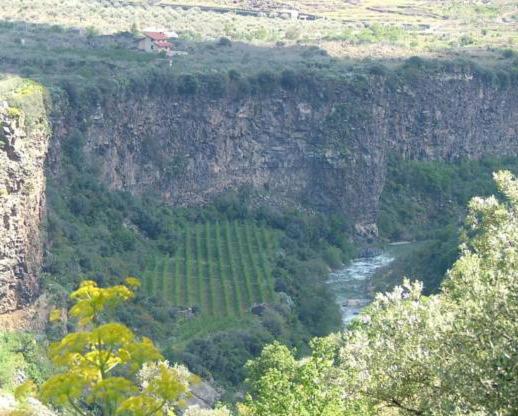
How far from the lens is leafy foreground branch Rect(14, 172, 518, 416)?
21188mm

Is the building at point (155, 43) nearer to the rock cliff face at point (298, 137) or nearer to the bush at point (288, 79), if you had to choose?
the bush at point (288, 79)

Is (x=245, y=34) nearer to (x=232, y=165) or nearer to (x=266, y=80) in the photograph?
(x=266, y=80)

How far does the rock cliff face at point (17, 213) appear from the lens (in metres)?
49.3

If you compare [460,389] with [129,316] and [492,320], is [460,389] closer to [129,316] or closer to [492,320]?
[492,320]

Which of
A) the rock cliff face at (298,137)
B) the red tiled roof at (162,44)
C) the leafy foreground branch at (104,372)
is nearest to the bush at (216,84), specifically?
the rock cliff face at (298,137)

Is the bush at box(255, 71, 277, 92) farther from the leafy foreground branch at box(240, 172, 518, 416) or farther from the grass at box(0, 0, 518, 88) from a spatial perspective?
the leafy foreground branch at box(240, 172, 518, 416)

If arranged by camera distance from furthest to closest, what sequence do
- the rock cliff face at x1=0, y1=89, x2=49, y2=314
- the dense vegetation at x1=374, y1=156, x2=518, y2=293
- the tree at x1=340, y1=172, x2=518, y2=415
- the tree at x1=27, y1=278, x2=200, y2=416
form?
the dense vegetation at x1=374, y1=156, x2=518, y2=293, the rock cliff face at x1=0, y1=89, x2=49, y2=314, the tree at x1=27, y1=278, x2=200, y2=416, the tree at x1=340, y1=172, x2=518, y2=415

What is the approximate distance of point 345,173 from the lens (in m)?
81.1

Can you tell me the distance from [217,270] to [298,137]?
17.8 metres

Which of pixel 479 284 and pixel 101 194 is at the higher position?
pixel 479 284

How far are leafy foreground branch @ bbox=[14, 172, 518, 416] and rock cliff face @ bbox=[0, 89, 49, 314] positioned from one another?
64.1 feet

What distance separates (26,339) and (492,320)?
28948mm

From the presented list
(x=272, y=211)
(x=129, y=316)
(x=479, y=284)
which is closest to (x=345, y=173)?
(x=272, y=211)

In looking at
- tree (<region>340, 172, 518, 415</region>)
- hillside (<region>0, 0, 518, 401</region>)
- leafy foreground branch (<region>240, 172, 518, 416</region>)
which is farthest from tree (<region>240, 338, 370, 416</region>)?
hillside (<region>0, 0, 518, 401</region>)
